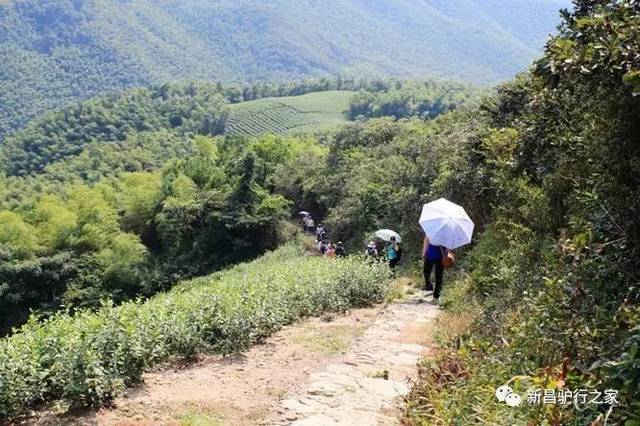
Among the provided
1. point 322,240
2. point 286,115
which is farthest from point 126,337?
point 286,115

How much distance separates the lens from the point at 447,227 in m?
10.2

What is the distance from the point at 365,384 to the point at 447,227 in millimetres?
4982

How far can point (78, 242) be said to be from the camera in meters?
38.1

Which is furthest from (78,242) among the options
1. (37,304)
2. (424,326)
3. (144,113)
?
(144,113)

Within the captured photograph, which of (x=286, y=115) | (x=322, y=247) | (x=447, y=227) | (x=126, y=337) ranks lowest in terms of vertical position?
(x=322, y=247)

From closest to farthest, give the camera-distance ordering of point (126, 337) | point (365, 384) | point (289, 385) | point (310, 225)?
A: point (126, 337) < point (365, 384) < point (289, 385) < point (310, 225)

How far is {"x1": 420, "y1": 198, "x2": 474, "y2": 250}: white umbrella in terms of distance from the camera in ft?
33.2

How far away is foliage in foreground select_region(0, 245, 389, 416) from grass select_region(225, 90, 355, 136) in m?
98.2

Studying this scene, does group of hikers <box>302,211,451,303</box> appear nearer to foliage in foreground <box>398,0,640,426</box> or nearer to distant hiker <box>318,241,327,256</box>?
distant hiker <box>318,241,327,256</box>

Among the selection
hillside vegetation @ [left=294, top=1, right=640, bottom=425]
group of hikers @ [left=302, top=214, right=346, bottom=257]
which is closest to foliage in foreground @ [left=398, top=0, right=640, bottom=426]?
hillside vegetation @ [left=294, top=1, right=640, bottom=425]

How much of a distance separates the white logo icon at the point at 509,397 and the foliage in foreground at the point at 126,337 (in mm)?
3298

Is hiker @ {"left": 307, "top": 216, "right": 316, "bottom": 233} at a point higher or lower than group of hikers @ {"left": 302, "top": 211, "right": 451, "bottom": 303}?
lower

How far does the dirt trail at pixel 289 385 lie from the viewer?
497cm

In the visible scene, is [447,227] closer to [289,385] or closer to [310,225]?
[289,385]
